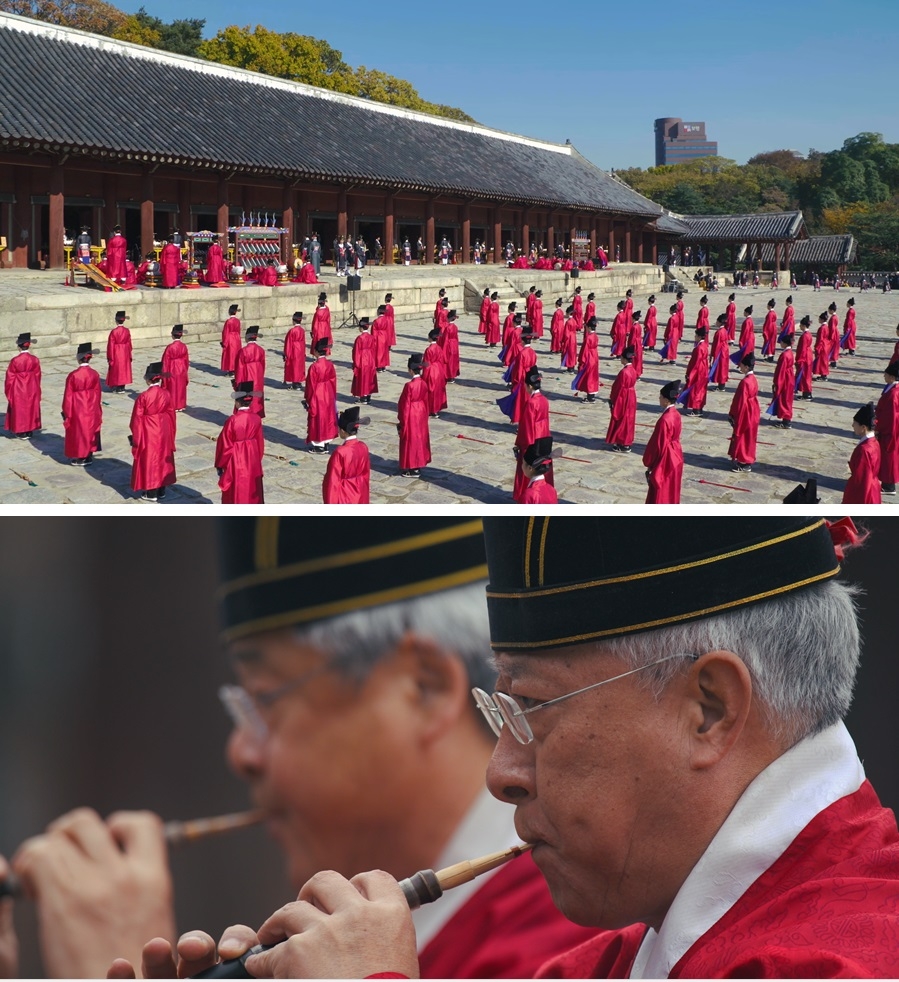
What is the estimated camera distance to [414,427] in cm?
884

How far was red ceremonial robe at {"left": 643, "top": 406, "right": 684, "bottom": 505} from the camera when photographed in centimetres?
786

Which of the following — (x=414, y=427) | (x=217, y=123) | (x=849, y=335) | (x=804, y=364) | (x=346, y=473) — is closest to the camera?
(x=346, y=473)

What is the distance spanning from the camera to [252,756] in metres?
2.09

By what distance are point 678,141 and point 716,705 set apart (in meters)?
183

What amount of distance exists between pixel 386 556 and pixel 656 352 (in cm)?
1732

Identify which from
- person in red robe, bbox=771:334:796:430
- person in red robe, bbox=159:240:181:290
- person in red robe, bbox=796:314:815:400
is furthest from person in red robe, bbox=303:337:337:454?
person in red robe, bbox=796:314:815:400

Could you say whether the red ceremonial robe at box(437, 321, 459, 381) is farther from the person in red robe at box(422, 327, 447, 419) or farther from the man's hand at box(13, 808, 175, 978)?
the man's hand at box(13, 808, 175, 978)

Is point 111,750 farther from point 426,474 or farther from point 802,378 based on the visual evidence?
point 802,378

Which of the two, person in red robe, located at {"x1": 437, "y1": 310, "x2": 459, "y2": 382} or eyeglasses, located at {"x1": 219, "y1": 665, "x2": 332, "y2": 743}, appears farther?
person in red robe, located at {"x1": 437, "y1": 310, "x2": 459, "y2": 382}

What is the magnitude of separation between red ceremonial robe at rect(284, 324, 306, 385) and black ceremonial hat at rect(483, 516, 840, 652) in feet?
37.1

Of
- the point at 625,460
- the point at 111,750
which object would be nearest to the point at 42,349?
the point at 625,460

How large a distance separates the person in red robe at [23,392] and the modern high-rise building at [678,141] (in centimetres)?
17243

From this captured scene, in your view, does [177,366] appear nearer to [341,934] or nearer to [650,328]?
[650,328]

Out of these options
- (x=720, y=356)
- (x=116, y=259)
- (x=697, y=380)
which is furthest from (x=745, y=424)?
(x=116, y=259)
